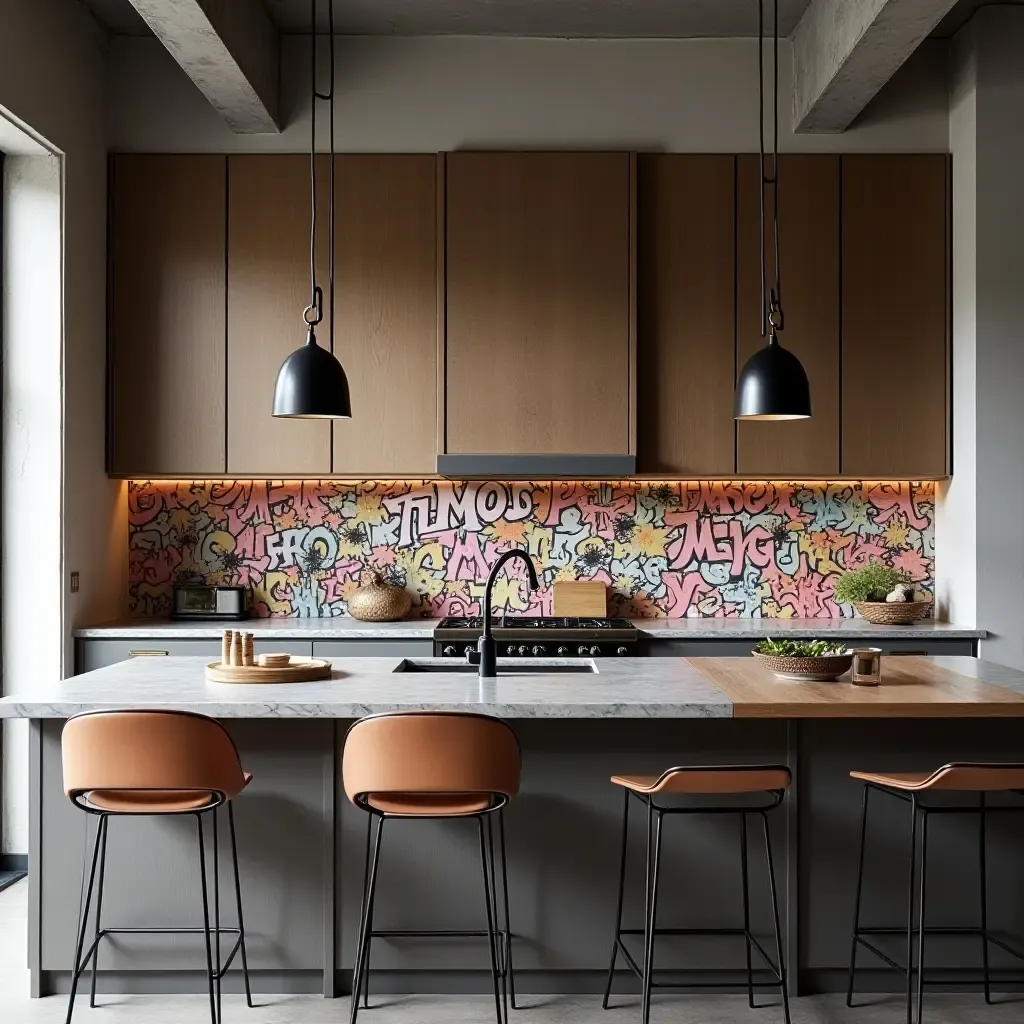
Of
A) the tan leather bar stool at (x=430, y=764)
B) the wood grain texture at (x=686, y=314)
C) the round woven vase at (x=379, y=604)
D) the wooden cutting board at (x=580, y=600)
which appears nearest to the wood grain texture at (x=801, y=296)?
the wood grain texture at (x=686, y=314)

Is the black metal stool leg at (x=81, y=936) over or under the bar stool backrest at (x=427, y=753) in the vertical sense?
under

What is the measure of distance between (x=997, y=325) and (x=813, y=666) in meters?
2.14

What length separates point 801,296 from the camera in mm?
4695

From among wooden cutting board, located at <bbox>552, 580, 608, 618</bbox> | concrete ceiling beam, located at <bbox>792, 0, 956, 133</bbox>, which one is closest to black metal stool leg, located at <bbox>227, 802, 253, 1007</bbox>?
wooden cutting board, located at <bbox>552, 580, 608, 618</bbox>

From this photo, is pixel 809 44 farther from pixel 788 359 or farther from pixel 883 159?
pixel 788 359

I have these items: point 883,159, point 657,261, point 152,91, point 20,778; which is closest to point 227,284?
point 152,91

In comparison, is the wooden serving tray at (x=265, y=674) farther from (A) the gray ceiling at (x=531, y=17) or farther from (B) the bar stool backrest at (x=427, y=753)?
(A) the gray ceiling at (x=531, y=17)

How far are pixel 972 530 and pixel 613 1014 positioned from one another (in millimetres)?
2595

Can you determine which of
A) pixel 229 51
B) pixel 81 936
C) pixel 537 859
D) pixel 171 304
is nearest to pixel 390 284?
pixel 171 304

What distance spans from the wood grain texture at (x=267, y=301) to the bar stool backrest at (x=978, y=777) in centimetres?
286

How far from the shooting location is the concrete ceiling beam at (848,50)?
3.68 meters

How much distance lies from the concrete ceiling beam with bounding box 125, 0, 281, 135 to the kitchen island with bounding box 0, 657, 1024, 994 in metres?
2.22

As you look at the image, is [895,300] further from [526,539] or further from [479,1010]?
[479,1010]

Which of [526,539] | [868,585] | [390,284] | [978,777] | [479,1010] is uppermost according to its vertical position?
[390,284]
